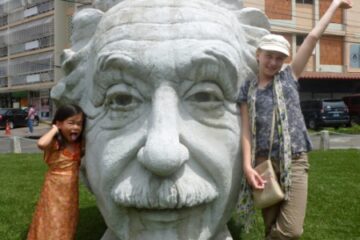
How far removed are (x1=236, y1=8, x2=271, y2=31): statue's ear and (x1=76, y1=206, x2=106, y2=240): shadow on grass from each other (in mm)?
2391

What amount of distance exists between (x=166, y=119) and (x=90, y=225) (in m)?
2.60

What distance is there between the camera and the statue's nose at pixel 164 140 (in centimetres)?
289

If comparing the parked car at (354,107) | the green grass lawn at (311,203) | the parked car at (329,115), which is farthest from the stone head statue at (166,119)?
the parked car at (354,107)

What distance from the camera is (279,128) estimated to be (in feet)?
10.7

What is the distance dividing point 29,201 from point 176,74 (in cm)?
395

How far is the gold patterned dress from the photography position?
3.69 m

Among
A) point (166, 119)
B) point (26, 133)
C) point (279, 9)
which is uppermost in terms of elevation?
point (279, 9)

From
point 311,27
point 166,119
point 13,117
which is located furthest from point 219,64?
point 311,27

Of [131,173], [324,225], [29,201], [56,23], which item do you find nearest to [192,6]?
[131,173]

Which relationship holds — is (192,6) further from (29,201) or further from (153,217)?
(29,201)

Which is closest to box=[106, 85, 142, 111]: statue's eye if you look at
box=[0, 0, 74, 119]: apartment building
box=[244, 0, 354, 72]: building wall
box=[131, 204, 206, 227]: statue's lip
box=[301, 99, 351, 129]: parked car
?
box=[131, 204, 206, 227]: statue's lip

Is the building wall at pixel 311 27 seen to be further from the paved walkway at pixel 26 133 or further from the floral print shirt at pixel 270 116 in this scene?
the floral print shirt at pixel 270 116

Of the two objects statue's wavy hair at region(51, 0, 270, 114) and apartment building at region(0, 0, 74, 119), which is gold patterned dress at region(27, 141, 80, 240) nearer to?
statue's wavy hair at region(51, 0, 270, 114)

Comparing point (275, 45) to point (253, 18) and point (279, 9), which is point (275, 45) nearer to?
point (253, 18)
